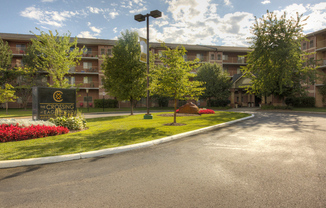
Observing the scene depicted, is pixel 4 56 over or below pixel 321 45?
below

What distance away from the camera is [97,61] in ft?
128

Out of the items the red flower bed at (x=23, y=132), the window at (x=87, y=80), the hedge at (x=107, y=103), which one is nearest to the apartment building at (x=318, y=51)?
the hedge at (x=107, y=103)

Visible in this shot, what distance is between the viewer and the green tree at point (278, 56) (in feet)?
74.5

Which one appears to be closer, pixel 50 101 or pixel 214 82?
pixel 50 101

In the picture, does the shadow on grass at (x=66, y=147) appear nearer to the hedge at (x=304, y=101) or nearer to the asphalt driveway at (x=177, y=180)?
the asphalt driveway at (x=177, y=180)

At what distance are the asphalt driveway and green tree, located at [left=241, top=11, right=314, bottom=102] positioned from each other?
828 inches

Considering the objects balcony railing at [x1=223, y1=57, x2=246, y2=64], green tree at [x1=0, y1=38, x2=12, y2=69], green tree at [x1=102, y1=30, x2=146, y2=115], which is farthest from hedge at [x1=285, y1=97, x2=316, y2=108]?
green tree at [x1=0, y1=38, x2=12, y2=69]

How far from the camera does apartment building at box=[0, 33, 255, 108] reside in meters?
34.6

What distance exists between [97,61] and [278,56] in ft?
107

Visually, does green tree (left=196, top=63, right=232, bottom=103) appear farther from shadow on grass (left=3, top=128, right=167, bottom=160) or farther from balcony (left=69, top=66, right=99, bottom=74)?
shadow on grass (left=3, top=128, right=167, bottom=160)

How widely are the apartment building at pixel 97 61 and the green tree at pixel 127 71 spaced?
43.4 ft

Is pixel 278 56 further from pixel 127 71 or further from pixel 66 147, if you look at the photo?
pixel 66 147

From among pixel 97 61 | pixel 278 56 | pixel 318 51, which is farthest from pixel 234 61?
pixel 97 61

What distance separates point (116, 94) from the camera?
59.8ft
